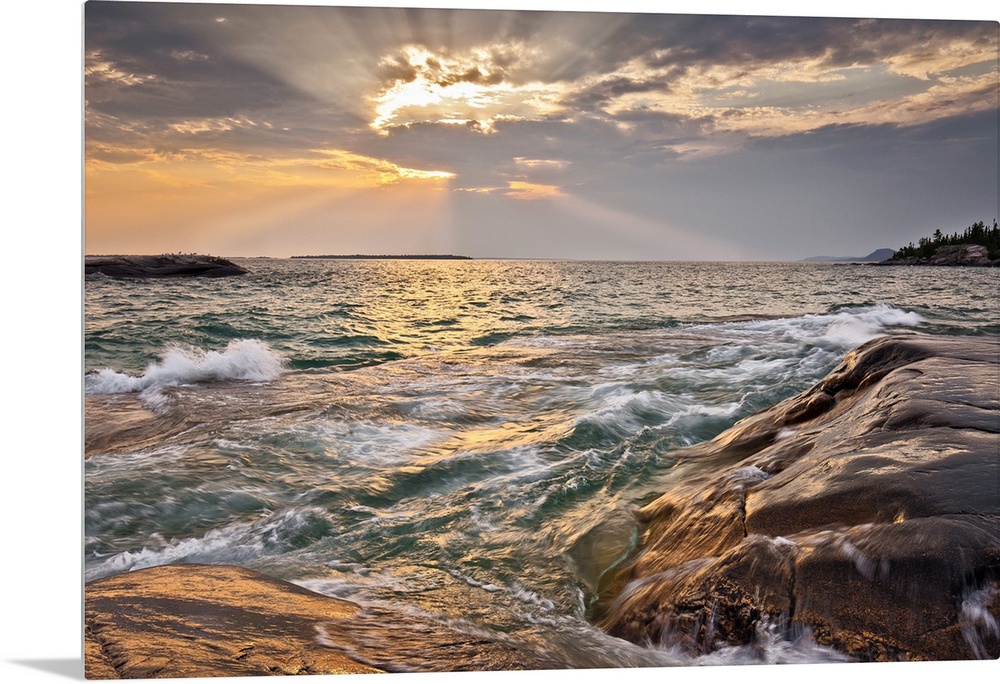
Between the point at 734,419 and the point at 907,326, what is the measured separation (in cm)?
154

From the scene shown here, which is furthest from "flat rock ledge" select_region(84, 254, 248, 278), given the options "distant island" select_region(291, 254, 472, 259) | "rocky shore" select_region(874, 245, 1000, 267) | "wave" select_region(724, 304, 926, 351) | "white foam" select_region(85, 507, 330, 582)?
"rocky shore" select_region(874, 245, 1000, 267)

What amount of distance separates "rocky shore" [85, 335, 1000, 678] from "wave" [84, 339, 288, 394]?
130 centimetres

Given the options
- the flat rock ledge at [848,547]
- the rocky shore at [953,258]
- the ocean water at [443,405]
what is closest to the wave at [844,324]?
the ocean water at [443,405]

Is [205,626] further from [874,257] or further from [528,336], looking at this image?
[874,257]

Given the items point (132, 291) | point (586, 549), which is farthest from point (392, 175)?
point (586, 549)

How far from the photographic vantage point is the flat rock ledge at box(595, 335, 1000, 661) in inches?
132

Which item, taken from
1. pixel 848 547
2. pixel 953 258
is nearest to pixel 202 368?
pixel 848 547

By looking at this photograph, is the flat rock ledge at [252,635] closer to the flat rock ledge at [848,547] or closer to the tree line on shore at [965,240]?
the flat rock ledge at [848,547]

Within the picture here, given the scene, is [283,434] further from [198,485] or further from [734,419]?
[734,419]

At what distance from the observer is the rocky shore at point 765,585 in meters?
3.38

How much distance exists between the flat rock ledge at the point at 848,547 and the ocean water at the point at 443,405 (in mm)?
355

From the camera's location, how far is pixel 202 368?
17.4ft

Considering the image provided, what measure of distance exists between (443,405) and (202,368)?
5.83 feet

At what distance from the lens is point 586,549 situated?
4.41 metres
